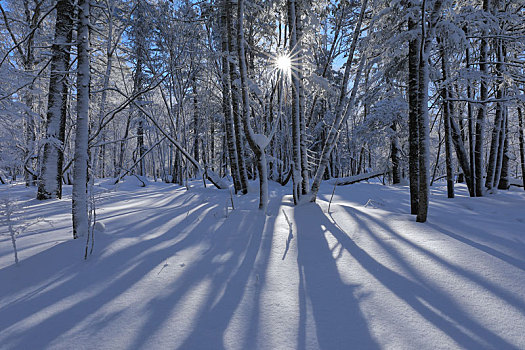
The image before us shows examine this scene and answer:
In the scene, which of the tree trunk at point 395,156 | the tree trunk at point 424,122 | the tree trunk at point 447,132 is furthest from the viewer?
the tree trunk at point 395,156

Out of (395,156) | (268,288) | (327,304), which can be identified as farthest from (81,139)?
(395,156)

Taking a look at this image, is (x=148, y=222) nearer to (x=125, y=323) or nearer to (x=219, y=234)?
(x=219, y=234)

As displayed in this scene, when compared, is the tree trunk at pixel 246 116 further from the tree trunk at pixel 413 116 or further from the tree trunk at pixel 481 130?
the tree trunk at pixel 481 130

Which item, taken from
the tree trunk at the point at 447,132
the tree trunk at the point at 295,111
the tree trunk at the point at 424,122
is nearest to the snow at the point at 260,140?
the tree trunk at the point at 295,111

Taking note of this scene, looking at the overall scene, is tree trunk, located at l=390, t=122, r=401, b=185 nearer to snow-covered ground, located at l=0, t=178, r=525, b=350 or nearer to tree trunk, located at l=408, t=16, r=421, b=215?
tree trunk, located at l=408, t=16, r=421, b=215

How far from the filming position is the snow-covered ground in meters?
1.64

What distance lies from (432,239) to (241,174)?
5906 mm

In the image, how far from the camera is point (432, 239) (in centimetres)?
322

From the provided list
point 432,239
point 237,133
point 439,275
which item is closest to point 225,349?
point 439,275

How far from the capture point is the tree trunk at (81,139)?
323 cm

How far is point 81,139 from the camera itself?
3.22 meters

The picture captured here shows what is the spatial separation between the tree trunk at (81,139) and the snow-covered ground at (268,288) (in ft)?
1.04

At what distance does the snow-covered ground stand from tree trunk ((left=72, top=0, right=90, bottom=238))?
0.32 metres

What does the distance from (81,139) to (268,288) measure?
3022 millimetres
